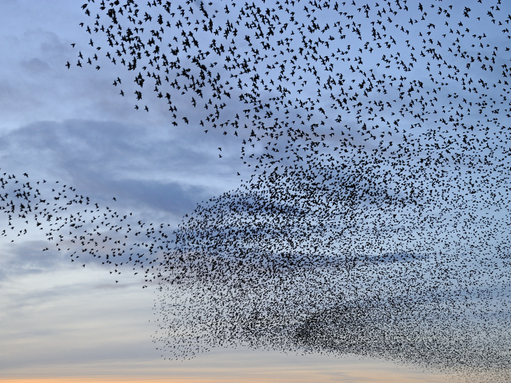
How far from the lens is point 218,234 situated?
40.9 metres

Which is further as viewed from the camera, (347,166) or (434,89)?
(347,166)

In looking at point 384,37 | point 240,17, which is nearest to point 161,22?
point 240,17

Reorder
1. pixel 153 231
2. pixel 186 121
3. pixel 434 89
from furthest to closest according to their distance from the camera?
pixel 153 231 → pixel 434 89 → pixel 186 121

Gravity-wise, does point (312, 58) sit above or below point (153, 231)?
above

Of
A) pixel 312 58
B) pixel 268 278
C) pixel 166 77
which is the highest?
pixel 312 58

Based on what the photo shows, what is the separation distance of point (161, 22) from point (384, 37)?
11063 mm

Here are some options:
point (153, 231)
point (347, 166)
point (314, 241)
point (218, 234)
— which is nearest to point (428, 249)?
point (314, 241)

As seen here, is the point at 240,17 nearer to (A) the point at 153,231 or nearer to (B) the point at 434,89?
(B) the point at 434,89

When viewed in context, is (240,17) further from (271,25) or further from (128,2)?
(128,2)

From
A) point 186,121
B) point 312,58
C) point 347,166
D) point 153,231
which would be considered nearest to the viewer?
point 186,121

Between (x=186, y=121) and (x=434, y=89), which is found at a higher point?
(x=434, y=89)

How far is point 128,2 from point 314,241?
2299 cm

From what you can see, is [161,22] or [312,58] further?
[312,58]

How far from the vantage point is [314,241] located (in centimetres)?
4134
